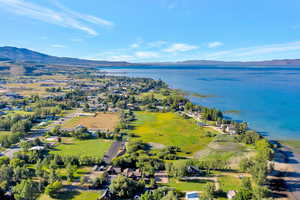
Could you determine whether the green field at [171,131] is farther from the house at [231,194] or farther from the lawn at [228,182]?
the house at [231,194]

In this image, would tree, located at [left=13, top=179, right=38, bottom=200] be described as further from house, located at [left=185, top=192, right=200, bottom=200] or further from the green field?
the green field

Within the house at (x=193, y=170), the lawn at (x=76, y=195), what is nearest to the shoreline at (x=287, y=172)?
the house at (x=193, y=170)

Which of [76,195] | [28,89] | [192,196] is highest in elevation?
[28,89]

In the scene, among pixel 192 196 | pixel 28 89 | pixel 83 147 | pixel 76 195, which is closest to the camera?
pixel 192 196

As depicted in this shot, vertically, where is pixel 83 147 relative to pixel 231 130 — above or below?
below

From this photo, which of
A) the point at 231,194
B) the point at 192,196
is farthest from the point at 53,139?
the point at 231,194

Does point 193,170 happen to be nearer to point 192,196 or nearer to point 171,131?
point 192,196

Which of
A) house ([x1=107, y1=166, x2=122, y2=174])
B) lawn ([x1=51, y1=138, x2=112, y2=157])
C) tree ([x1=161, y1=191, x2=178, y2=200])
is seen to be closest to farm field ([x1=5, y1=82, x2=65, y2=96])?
lawn ([x1=51, y1=138, x2=112, y2=157])
